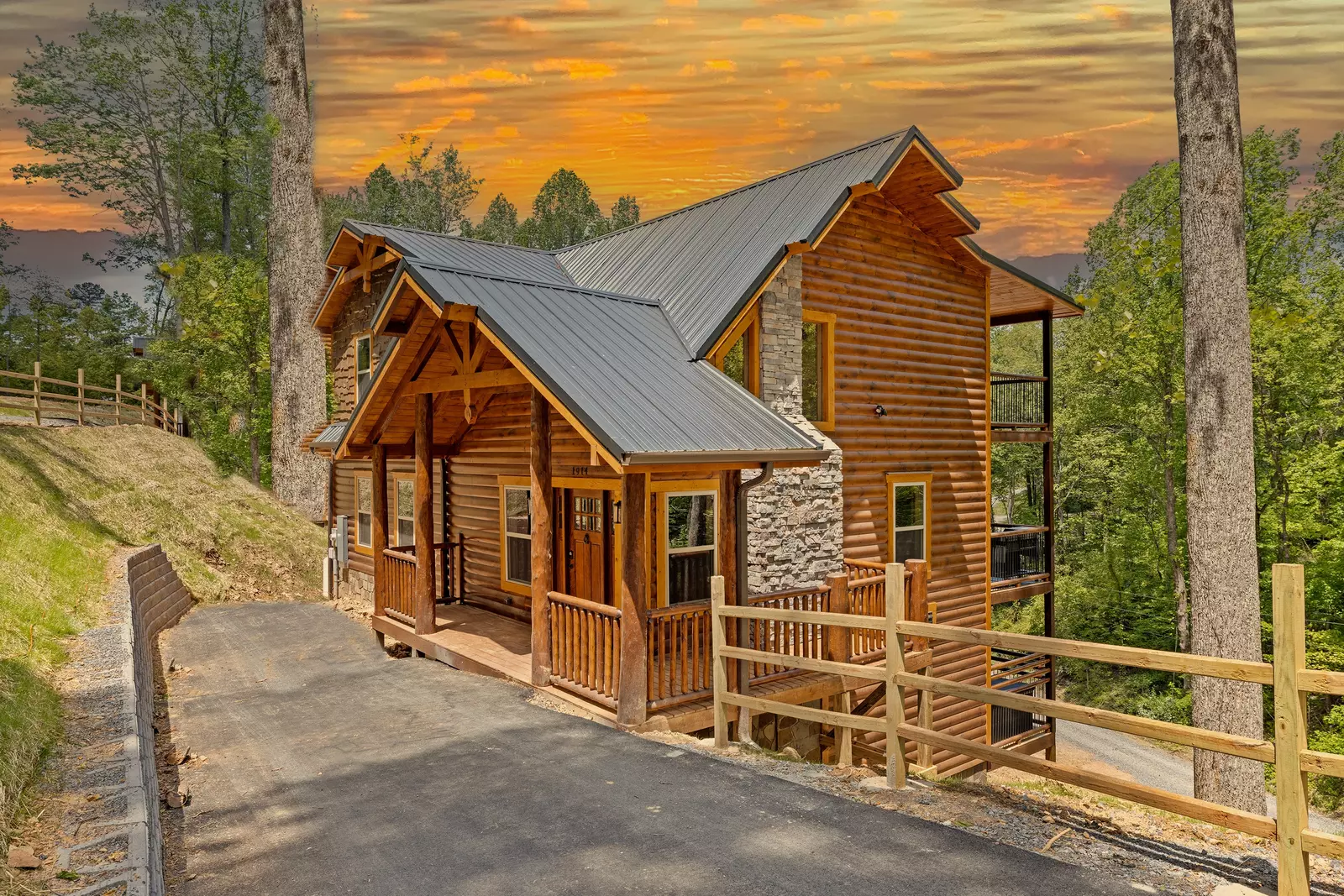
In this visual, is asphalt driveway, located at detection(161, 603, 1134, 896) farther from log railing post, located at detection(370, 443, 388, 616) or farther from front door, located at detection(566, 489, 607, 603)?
log railing post, located at detection(370, 443, 388, 616)

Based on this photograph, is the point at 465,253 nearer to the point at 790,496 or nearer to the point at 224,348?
the point at 790,496

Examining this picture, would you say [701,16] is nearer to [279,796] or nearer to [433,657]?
[433,657]

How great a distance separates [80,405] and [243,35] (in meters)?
19.6

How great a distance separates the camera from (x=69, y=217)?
44906mm

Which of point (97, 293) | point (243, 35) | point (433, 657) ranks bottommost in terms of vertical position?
point (433, 657)

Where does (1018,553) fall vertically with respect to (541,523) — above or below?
below

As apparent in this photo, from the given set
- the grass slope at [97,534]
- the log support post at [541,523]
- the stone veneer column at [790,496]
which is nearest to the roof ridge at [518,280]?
the stone veneer column at [790,496]

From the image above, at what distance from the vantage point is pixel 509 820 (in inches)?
243

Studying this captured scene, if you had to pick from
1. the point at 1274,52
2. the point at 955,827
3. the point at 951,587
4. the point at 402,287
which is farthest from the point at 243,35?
the point at 1274,52

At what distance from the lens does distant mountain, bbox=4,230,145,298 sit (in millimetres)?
46594

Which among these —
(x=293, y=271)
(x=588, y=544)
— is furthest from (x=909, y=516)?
(x=293, y=271)

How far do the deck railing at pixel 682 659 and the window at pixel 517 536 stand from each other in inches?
177

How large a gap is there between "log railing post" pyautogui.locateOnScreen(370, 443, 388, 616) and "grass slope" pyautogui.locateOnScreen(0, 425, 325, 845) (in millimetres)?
3675

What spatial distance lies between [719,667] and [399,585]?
20.9 feet
